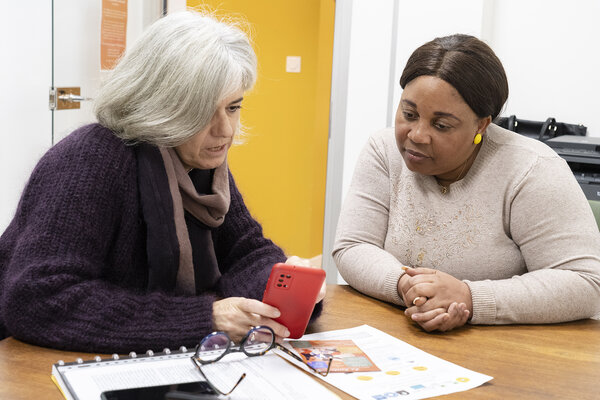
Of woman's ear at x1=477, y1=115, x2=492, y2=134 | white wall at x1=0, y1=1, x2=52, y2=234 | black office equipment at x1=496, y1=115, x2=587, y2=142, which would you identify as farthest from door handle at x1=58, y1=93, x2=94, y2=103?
woman's ear at x1=477, y1=115, x2=492, y2=134

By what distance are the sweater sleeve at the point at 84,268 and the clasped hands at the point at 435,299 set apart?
452mm

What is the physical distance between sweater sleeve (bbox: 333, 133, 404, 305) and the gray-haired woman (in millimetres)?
220

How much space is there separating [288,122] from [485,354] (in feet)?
13.3

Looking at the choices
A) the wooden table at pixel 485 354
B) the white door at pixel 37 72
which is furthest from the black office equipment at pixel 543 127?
the white door at pixel 37 72

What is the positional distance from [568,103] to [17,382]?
298 centimetres

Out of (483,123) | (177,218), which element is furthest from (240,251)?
(483,123)

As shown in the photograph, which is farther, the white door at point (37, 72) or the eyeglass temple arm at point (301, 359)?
the white door at point (37, 72)

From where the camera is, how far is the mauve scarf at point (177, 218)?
136 centimetres

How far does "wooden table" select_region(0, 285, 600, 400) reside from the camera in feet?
3.59

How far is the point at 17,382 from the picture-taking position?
1.04 meters

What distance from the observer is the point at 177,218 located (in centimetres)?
139

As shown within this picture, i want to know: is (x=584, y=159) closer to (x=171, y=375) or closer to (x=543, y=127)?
(x=543, y=127)

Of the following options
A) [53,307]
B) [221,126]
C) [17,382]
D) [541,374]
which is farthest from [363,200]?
[17,382]

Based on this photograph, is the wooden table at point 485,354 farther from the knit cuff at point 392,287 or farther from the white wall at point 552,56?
the white wall at point 552,56
